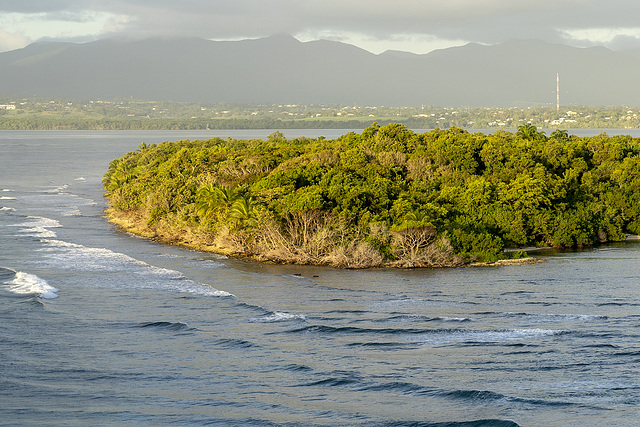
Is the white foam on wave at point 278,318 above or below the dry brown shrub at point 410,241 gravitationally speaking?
below

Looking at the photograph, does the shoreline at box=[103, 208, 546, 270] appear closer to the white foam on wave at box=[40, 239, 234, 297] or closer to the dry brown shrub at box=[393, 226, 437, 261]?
the dry brown shrub at box=[393, 226, 437, 261]

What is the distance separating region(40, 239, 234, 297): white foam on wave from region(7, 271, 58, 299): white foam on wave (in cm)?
290

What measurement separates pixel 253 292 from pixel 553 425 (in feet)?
66.0

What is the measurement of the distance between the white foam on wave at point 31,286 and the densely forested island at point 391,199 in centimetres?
1355

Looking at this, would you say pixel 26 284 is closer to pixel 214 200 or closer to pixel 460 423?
pixel 214 200

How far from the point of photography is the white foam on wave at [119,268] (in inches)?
1591

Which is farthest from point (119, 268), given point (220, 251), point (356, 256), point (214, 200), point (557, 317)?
point (557, 317)

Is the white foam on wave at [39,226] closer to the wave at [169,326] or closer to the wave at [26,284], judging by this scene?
the wave at [26,284]

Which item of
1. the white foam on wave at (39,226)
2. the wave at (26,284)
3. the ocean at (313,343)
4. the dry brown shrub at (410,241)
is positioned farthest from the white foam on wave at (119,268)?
the dry brown shrub at (410,241)

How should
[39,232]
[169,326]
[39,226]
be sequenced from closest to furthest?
[169,326], [39,232], [39,226]

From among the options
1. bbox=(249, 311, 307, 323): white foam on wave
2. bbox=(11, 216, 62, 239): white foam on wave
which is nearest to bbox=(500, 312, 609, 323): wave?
bbox=(249, 311, 307, 323): white foam on wave

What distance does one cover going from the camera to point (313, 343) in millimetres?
29484

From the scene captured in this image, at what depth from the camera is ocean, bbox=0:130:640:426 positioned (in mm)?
22984

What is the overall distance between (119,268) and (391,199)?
17.9 meters
